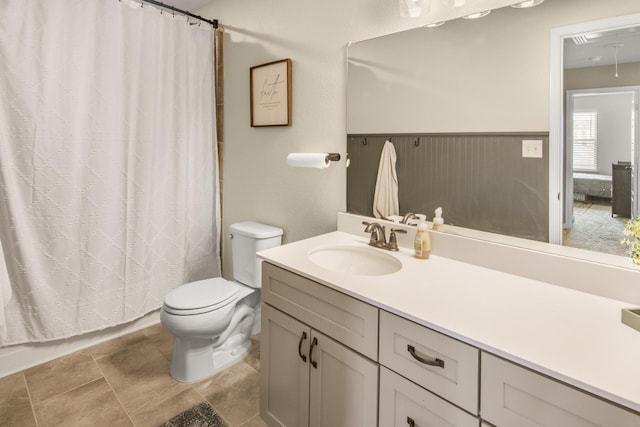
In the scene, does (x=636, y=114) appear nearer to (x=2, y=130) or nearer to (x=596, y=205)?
(x=596, y=205)

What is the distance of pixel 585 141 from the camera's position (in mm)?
1291

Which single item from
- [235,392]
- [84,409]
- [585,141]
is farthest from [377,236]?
[84,409]

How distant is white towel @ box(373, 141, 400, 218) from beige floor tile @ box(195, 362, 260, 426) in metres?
1.13

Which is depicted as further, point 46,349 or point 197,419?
point 46,349

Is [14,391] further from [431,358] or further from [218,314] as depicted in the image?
[431,358]

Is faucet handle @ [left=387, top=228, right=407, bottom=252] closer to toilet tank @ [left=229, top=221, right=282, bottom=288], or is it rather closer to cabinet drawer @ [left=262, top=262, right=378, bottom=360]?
cabinet drawer @ [left=262, top=262, right=378, bottom=360]

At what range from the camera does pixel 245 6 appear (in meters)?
2.46

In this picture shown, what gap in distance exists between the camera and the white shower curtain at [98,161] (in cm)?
190

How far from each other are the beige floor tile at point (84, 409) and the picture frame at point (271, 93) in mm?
1742

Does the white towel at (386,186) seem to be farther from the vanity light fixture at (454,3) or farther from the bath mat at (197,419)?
the bath mat at (197,419)

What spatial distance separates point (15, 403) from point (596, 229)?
2679mm

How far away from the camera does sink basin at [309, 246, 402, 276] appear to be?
1.63 meters

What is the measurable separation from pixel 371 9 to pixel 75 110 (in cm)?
168

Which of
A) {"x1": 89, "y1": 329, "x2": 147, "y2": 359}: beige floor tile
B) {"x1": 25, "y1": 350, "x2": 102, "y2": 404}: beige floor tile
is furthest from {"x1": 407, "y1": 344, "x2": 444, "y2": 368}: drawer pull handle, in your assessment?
{"x1": 89, "y1": 329, "x2": 147, "y2": 359}: beige floor tile
